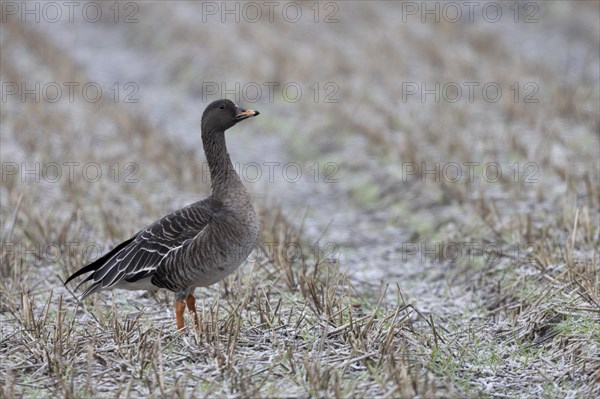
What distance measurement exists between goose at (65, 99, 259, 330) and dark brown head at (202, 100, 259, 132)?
0.15 meters

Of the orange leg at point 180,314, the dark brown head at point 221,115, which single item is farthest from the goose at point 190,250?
the dark brown head at point 221,115

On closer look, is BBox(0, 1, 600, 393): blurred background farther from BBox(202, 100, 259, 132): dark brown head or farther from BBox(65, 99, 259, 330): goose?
BBox(202, 100, 259, 132): dark brown head

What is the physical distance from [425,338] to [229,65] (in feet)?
39.3

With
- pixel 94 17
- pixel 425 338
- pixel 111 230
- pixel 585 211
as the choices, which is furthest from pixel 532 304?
pixel 94 17

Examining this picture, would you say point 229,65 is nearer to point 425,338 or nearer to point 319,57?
point 319,57

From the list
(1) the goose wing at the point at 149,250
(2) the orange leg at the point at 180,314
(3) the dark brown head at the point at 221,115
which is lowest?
(2) the orange leg at the point at 180,314

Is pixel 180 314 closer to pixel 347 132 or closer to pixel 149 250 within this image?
pixel 149 250

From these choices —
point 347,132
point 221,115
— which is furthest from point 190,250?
point 347,132

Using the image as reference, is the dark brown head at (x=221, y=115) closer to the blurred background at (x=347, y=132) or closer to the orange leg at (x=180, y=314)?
the orange leg at (x=180, y=314)

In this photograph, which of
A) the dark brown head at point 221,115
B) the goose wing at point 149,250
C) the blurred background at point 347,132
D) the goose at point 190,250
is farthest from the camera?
the blurred background at point 347,132

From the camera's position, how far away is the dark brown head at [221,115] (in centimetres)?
638

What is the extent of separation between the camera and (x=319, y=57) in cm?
1694

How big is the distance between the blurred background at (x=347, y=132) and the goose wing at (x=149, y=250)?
4.86ft

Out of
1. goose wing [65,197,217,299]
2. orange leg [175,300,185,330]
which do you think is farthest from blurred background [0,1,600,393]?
orange leg [175,300,185,330]
